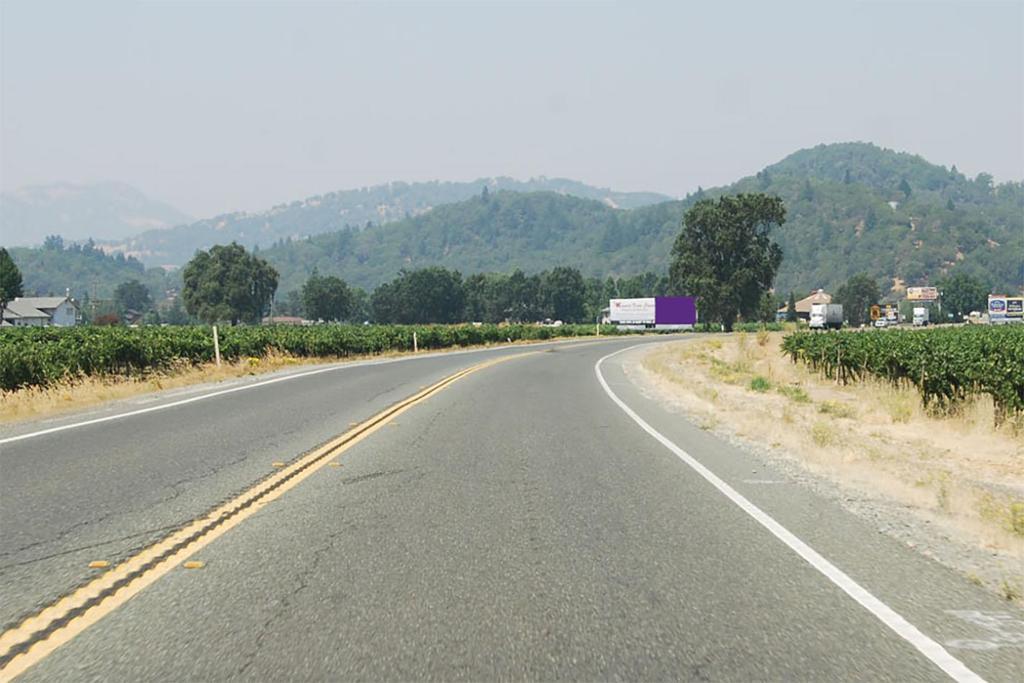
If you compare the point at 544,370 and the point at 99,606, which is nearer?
the point at 99,606

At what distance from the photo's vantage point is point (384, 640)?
4285mm

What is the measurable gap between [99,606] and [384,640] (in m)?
1.77

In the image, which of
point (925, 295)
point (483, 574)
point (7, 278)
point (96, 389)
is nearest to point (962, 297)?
point (925, 295)

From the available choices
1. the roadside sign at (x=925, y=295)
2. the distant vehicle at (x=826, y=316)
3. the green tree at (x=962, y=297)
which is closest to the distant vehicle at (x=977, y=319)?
the green tree at (x=962, y=297)

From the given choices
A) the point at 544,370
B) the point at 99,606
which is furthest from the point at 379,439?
the point at 544,370

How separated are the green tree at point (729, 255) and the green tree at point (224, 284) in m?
→ 71.6

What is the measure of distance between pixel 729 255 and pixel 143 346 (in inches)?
3416

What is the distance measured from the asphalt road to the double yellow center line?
0.10 meters

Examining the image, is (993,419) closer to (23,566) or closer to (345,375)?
(23,566)

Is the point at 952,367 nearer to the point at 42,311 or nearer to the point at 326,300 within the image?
the point at 42,311

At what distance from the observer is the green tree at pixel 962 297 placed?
7200 inches

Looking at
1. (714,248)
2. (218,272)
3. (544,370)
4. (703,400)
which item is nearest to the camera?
(703,400)

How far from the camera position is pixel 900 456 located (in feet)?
38.9

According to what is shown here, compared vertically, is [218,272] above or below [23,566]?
above
